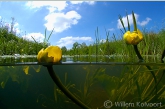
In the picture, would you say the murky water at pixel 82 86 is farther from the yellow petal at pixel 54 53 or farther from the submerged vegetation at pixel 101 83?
the yellow petal at pixel 54 53

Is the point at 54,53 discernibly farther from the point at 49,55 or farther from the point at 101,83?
the point at 101,83

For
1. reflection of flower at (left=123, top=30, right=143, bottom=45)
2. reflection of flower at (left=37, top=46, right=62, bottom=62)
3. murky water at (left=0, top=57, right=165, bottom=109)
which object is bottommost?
murky water at (left=0, top=57, right=165, bottom=109)

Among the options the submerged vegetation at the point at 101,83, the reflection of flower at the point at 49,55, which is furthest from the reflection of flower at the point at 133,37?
the reflection of flower at the point at 49,55

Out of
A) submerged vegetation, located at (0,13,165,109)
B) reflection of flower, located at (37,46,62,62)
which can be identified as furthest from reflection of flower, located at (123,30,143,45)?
reflection of flower, located at (37,46,62,62)

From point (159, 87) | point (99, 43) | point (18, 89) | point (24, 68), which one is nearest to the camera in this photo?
point (159, 87)

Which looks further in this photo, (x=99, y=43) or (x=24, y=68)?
(x=99, y=43)

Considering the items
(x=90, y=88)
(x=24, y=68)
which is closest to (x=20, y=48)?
(x=24, y=68)

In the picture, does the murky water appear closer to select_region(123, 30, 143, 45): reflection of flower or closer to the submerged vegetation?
the submerged vegetation

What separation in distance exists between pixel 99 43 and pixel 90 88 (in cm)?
57

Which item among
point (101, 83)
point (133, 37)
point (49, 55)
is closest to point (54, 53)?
point (49, 55)

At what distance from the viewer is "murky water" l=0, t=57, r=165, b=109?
1169 mm

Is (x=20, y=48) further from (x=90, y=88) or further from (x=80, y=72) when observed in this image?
(x=90, y=88)

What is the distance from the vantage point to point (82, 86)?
4.44 feet

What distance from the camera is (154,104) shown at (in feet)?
3.67
